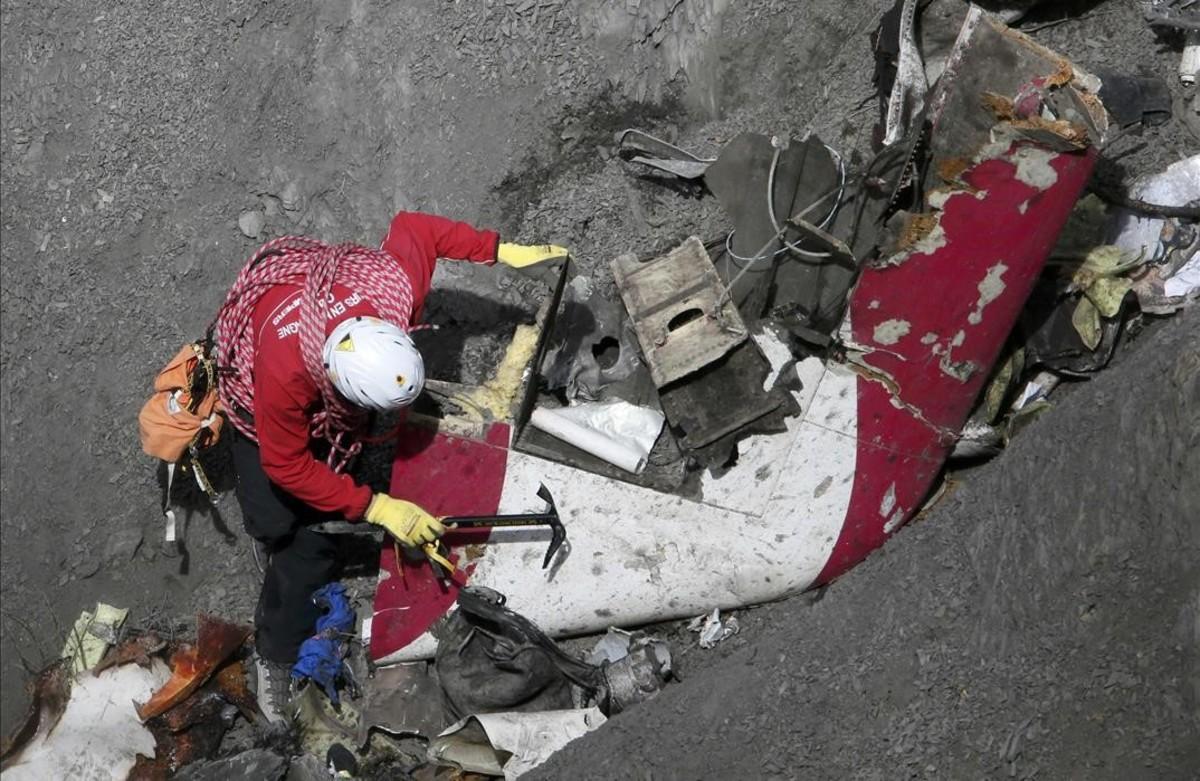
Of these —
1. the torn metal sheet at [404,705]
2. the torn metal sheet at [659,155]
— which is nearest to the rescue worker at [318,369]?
the torn metal sheet at [404,705]

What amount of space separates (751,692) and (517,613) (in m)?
0.84

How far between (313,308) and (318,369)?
0.58 ft

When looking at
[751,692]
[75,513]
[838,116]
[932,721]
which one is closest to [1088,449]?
[932,721]

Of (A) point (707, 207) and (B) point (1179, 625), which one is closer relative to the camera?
(B) point (1179, 625)

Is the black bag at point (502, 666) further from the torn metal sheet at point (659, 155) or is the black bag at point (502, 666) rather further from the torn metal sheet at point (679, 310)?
the torn metal sheet at point (659, 155)

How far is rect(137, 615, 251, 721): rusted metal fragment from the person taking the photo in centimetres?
448

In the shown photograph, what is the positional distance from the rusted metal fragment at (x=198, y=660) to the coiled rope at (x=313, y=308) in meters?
0.88

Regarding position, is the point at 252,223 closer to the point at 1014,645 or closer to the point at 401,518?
the point at 401,518

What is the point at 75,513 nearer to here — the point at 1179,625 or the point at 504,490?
the point at 504,490

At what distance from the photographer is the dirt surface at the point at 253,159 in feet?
15.3

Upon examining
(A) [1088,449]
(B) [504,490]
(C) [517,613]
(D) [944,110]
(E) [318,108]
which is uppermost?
(D) [944,110]

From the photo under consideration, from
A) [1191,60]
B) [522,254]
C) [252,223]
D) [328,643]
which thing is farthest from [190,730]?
[1191,60]

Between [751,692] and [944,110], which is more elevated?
[944,110]

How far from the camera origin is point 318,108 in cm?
496
